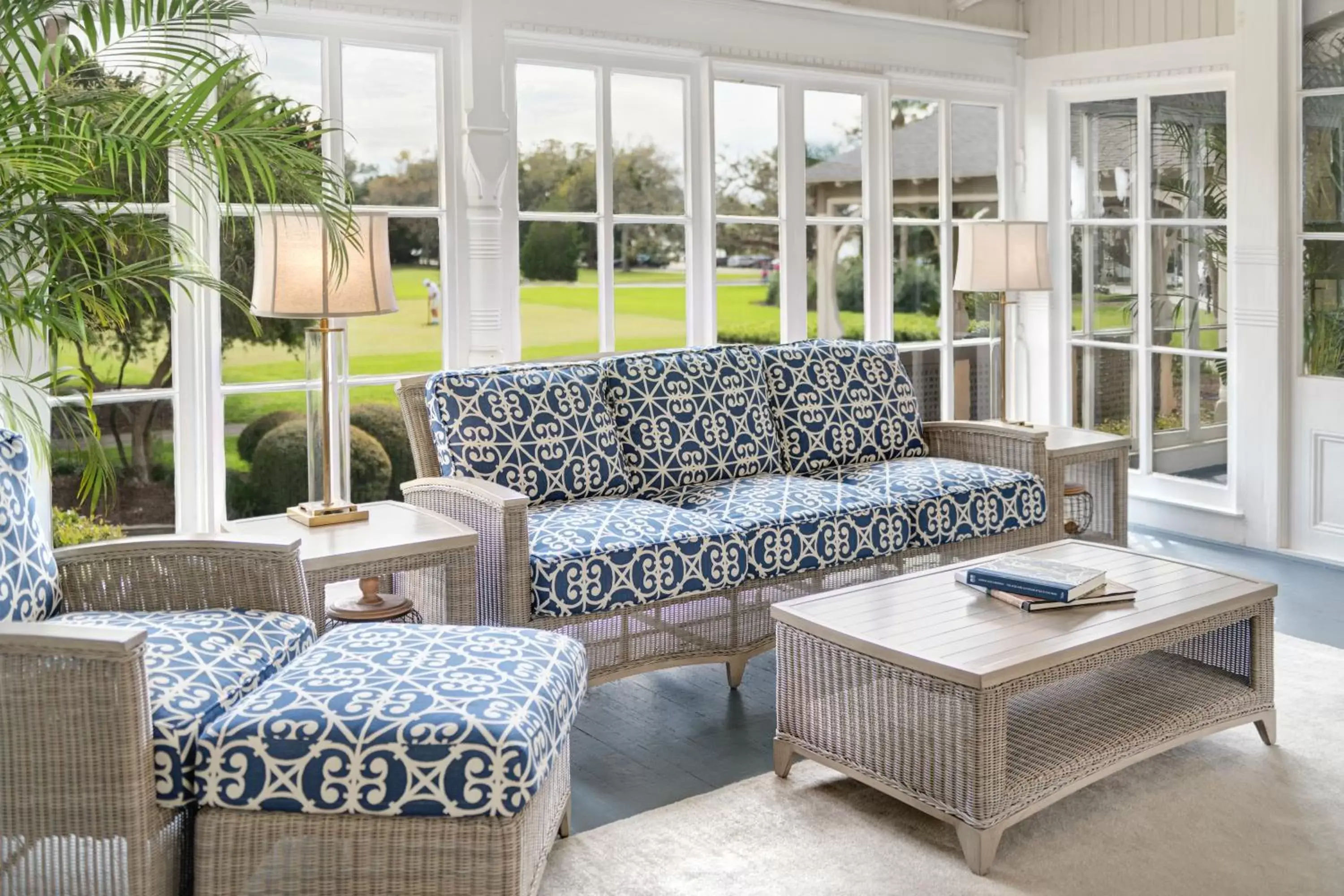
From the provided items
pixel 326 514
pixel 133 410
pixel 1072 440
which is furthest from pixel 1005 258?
pixel 133 410

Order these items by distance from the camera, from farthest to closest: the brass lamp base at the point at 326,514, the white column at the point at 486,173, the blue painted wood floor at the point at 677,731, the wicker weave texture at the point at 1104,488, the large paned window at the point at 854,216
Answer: the large paned window at the point at 854,216 < the wicker weave texture at the point at 1104,488 < the white column at the point at 486,173 < the brass lamp base at the point at 326,514 < the blue painted wood floor at the point at 677,731

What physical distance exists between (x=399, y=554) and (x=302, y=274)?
774mm

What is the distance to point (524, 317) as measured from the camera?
477 cm

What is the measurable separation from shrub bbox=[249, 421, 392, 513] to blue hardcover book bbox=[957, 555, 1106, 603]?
2.02 meters

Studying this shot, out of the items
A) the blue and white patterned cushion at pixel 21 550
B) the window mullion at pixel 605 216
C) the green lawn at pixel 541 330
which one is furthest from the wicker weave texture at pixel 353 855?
Answer: the window mullion at pixel 605 216

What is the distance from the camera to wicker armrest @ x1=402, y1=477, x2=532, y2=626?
3.40m

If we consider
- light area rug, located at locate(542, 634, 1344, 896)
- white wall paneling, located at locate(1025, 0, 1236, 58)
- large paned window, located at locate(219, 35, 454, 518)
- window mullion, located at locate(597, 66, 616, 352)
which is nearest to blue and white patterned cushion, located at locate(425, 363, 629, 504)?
large paned window, located at locate(219, 35, 454, 518)

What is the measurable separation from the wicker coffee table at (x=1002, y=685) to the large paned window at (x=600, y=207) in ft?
6.17

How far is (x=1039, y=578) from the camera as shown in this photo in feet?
10.5

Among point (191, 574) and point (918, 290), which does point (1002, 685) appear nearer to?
point (191, 574)

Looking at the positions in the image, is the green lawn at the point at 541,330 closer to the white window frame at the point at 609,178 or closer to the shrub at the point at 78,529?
the white window frame at the point at 609,178

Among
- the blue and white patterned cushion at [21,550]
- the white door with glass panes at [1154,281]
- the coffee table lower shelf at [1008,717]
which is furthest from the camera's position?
the white door with glass panes at [1154,281]

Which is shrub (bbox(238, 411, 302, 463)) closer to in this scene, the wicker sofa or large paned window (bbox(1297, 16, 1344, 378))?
the wicker sofa

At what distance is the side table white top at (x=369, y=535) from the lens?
10.6 ft
